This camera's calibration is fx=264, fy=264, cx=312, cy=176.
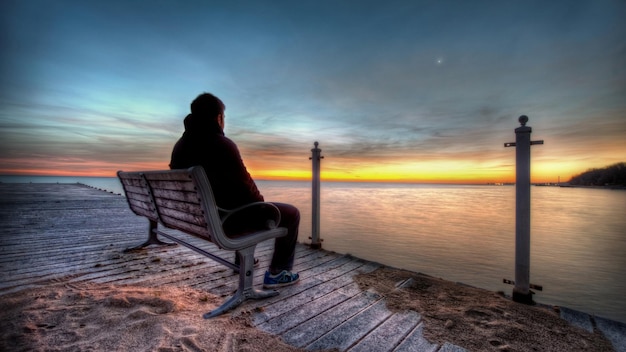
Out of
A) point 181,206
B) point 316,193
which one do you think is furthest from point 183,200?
point 316,193

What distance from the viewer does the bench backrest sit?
2.11m

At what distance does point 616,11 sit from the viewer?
18.5ft

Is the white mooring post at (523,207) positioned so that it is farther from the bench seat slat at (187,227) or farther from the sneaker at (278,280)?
the bench seat slat at (187,227)

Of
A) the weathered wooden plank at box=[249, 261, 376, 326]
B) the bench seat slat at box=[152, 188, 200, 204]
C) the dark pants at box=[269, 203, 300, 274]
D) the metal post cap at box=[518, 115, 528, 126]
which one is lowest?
the weathered wooden plank at box=[249, 261, 376, 326]

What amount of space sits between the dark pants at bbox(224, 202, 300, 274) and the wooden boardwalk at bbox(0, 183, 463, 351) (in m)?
0.33

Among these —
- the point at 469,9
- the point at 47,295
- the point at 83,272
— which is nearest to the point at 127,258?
the point at 83,272

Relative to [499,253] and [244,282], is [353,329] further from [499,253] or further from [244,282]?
[499,253]

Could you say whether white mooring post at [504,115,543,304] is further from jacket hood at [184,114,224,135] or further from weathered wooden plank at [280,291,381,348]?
jacket hood at [184,114,224,135]

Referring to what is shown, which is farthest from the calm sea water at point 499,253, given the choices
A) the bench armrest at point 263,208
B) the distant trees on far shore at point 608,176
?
the distant trees on far shore at point 608,176

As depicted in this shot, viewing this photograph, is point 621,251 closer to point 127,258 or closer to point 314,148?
point 314,148

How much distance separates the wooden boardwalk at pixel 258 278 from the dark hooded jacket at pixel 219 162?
104 cm

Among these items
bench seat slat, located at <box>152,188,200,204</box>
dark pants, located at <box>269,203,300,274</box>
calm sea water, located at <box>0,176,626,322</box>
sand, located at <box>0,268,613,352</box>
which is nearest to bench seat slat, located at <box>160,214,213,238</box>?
bench seat slat, located at <box>152,188,200,204</box>

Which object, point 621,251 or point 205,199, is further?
point 621,251

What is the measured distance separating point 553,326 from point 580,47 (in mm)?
9969
